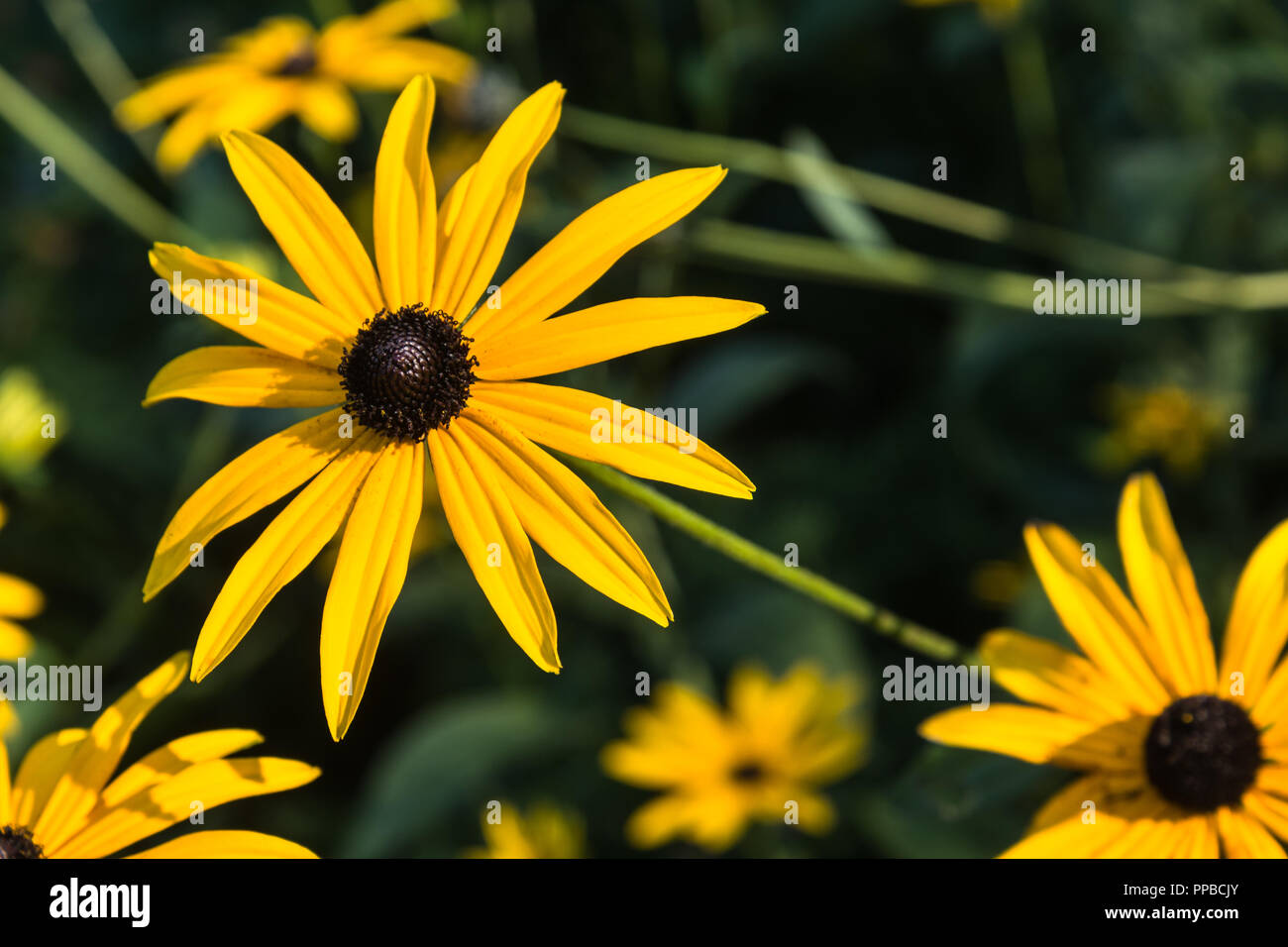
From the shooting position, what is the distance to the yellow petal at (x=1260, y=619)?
1.90m

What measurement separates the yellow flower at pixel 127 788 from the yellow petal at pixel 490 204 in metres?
0.75

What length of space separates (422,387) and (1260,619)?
1.41 m

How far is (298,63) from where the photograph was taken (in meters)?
3.36

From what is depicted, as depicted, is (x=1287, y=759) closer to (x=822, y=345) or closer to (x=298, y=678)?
(x=822, y=345)

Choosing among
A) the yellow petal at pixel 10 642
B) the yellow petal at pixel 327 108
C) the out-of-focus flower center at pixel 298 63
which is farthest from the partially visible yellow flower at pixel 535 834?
the out-of-focus flower center at pixel 298 63

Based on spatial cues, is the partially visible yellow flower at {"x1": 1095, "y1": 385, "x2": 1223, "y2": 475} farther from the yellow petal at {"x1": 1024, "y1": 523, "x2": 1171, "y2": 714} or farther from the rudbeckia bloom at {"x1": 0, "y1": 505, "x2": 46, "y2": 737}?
the rudbeckia bloom at {"x1": 0, "y1": 505, "x2": 46, "y2": 737}

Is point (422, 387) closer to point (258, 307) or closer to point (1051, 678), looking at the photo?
point (258, 307)

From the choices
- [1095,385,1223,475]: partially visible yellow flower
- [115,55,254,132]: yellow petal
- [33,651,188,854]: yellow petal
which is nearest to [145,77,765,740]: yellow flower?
[33,651,188,854]: yellow petal

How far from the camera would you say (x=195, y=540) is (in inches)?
68.5

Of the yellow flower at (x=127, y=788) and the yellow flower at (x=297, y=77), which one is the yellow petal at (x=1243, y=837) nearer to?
the yellow flower at (x=127, y=788)

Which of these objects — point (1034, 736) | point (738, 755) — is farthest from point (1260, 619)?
point (738, 755)

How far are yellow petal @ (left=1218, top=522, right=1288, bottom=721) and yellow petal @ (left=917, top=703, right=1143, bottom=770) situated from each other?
0.78 feet

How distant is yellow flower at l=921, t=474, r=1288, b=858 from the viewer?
181cm
